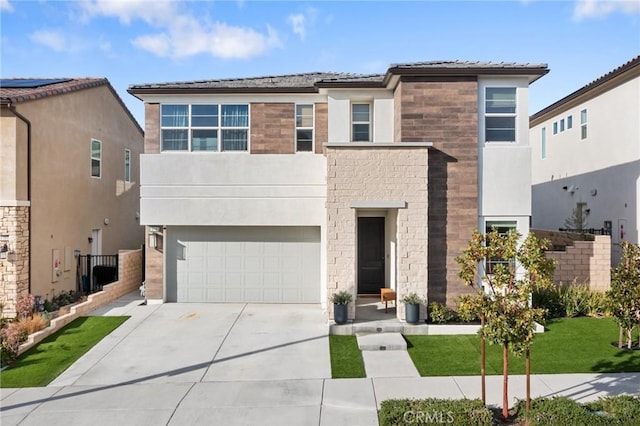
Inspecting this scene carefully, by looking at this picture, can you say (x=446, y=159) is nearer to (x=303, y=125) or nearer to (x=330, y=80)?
(x=330, y=80)

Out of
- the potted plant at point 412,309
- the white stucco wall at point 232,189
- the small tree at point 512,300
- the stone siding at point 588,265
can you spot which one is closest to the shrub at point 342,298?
the potted plant at point 412,309

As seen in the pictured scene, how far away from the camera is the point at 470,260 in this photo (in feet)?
21.8

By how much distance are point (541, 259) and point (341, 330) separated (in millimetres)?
5655

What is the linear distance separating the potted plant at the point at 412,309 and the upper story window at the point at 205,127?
6.83 metres

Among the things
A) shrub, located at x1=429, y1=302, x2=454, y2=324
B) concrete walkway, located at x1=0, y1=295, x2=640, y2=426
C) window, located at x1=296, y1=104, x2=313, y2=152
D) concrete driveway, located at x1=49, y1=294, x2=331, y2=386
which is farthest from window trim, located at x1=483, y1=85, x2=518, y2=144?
concrete driveway, located at x1=49, y1=294, x2=331, y2=386

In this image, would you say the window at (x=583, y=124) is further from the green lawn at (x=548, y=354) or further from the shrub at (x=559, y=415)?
the shrub at (x=559, y=415)

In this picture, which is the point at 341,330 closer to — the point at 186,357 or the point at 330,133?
the point at 186,357

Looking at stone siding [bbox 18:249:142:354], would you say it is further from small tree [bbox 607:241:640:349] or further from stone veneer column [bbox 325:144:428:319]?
small tree [bbox 607:241:640:349]

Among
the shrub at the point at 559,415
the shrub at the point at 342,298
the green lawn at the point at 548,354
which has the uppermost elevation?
the shrub at the point at 342,298

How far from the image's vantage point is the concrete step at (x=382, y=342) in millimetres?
9516

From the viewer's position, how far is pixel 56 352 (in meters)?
9.51

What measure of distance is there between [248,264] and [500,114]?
8.71 metres

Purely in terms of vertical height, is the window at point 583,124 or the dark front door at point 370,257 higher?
the window at point 583,124

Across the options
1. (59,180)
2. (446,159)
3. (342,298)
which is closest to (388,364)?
(342,298)
